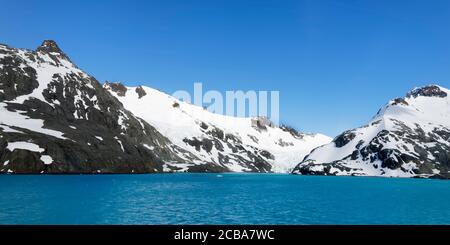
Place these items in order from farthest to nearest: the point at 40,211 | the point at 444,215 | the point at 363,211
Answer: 1. the point at 363,211
2. the point at 444,215
3. the point at 40,211

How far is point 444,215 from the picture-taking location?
7312 centimetres
